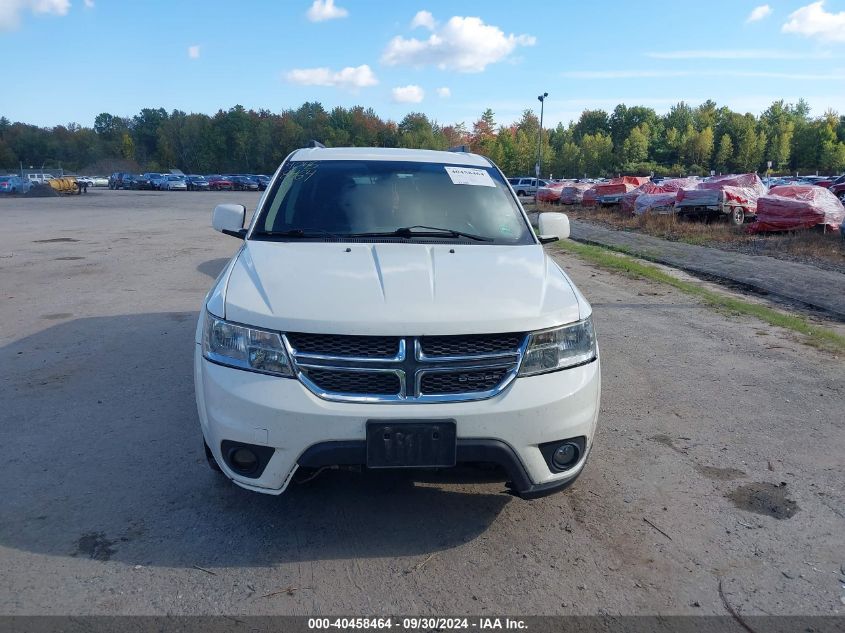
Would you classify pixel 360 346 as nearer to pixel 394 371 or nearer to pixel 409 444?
pixel 394 371

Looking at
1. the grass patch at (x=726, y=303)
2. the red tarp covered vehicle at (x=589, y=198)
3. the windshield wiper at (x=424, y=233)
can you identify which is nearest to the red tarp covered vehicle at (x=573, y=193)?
the red tarp covered vehicle at (x=589, y=198)

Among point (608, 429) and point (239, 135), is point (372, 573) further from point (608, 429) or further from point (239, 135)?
point (239, 135)

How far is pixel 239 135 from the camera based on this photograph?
411 ft

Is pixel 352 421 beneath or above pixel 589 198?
above

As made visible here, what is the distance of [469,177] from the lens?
16.1ft

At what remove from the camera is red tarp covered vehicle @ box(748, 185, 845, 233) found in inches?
729

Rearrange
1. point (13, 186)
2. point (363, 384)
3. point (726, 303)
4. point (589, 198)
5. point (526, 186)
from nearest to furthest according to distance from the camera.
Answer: point (363, 384) < point (726, 303) < point (589, 198) < point (526, 186) < point (13, 186)

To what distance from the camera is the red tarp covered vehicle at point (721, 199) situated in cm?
2202

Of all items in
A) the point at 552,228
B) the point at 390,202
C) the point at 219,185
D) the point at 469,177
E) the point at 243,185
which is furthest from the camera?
the point at 243,185

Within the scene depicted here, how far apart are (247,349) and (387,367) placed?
653 mm

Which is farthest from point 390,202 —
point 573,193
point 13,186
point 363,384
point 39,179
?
point 39,179

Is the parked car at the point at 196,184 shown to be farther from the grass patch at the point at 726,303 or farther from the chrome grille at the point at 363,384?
the chrome grille at the point at 363,384

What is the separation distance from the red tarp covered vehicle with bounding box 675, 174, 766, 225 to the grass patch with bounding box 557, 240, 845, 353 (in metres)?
7.94

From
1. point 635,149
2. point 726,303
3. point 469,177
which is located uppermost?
point 635,149
